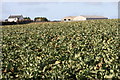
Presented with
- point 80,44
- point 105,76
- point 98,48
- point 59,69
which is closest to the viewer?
point 105,76

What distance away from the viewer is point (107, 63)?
9070 millimetres

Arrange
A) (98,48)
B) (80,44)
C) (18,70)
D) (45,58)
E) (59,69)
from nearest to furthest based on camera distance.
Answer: (59,69), (18,70), (45,58), (98,48), (80,44)

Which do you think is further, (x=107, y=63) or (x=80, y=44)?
(x=80, y=44)

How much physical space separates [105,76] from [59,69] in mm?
1996

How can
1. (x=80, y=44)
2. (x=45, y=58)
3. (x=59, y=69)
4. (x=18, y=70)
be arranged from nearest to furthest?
(x=59, y=69)
(x=18, y=70)
(x=45, y=58)
(x=80, y=44)

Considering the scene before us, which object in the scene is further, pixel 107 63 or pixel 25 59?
pixel 25 59

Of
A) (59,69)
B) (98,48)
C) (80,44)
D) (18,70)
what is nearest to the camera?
(59,69)

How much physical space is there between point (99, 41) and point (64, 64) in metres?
4.31

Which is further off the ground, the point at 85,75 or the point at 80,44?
the point at 80,44

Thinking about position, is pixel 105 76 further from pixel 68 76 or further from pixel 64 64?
pixel 64 64

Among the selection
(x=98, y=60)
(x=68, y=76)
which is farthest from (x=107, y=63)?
(x=68, y=76)

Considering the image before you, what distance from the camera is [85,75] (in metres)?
8.20

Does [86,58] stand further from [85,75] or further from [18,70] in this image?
[18,70]

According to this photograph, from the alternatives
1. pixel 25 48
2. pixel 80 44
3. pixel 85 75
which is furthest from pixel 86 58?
pixel 25 48
